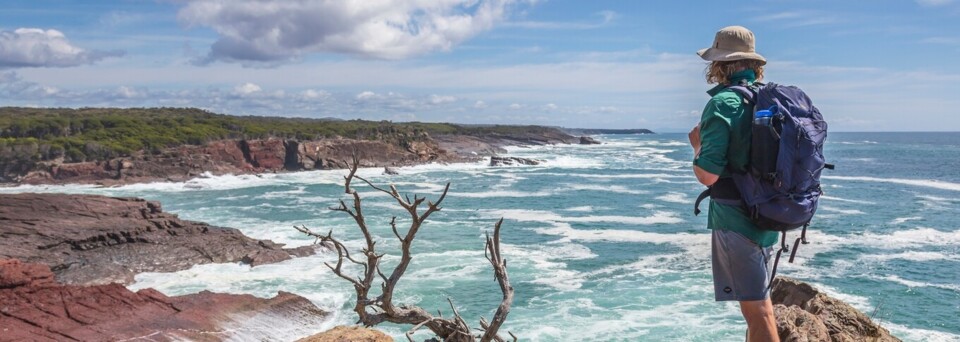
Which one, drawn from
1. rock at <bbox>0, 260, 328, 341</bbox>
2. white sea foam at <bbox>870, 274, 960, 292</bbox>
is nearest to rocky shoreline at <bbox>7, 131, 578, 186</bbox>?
rock at <bbox>0, 260, 328, 341</bbox>

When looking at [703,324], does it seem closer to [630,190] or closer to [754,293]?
[754,293]

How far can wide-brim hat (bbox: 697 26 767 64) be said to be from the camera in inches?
130

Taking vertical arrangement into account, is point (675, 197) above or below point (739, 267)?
below

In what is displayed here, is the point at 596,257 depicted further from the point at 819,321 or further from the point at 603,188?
the point at 603,188

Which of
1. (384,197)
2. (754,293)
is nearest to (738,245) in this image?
(754,293)

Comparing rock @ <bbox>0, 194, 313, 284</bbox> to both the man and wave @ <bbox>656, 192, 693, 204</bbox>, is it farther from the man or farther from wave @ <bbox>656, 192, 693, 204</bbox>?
wave @ <bbox>656, 192, 693, 204</bbox>

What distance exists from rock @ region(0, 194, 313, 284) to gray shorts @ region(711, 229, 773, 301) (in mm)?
19133

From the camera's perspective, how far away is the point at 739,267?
3.38 metres

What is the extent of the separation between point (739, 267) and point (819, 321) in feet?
10.6

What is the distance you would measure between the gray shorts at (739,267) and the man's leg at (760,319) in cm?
5

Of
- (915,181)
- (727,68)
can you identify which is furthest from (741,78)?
(915,181)

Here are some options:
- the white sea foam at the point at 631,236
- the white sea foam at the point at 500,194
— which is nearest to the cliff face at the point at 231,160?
the white sea foam at the point at 500,194

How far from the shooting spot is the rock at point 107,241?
65.4 feet

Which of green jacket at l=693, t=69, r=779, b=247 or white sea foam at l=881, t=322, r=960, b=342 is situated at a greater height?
green jacket at l=693, t=69, r=779, b=247
